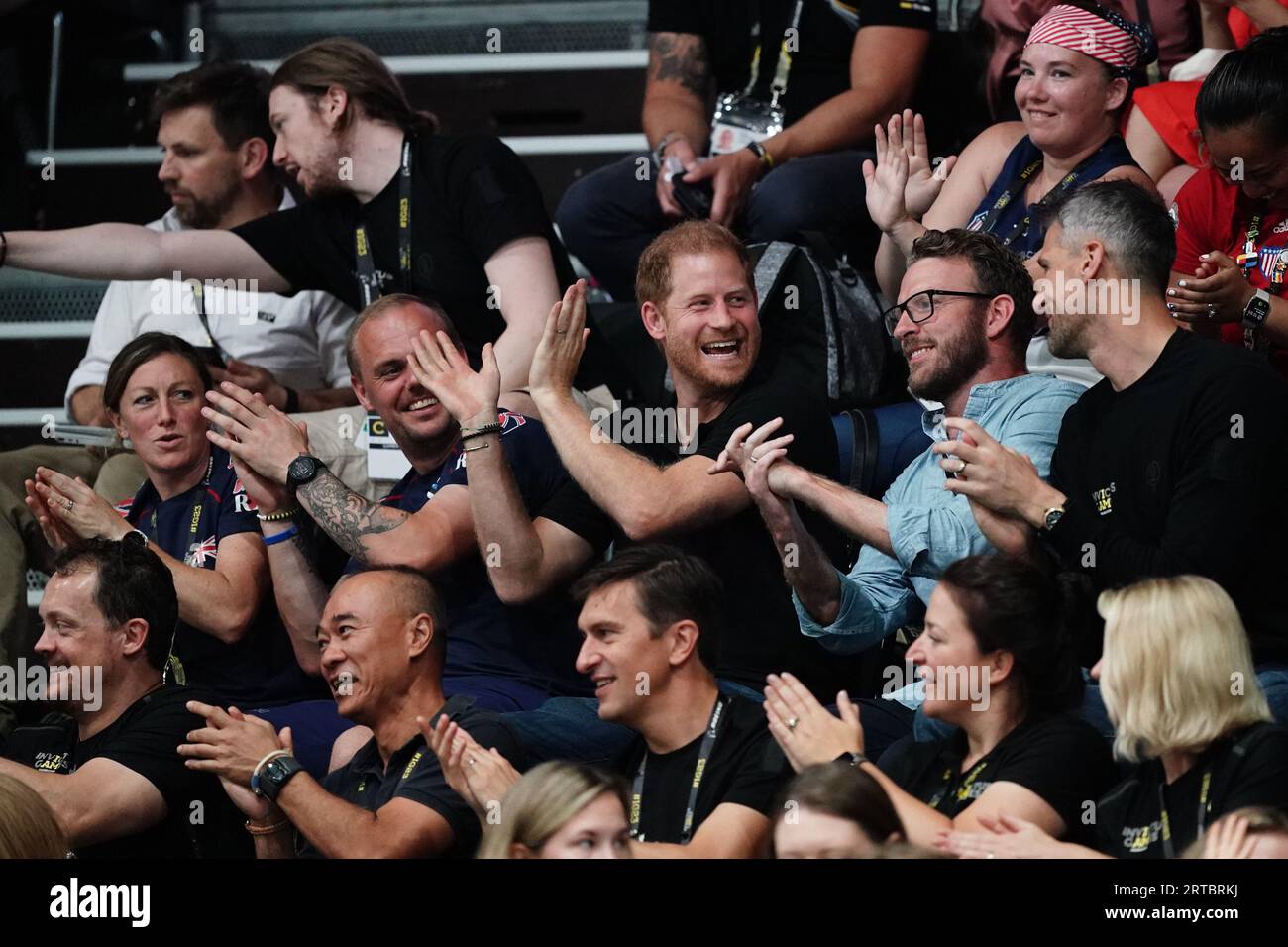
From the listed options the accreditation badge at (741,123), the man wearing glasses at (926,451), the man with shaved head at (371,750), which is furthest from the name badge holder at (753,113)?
the man with shaved head at (371,750)

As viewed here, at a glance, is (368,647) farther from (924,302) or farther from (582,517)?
(924,302)

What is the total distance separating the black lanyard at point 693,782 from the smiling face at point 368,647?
0.54 metres

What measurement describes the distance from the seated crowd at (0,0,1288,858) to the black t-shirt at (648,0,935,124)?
0.09 meters

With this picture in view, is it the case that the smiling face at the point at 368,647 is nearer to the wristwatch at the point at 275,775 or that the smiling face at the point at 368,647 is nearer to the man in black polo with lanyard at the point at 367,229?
the wristwatch at the point at 275,775

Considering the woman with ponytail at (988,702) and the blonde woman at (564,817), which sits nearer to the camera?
the blonde woman at (564,817)

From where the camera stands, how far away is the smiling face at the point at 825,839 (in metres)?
2.78

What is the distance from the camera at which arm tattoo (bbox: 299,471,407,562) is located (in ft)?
13.1

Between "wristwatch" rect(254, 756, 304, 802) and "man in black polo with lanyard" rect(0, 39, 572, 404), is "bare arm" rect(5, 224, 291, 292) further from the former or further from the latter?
"wristwatch" rect(254, 756, 304, 802)

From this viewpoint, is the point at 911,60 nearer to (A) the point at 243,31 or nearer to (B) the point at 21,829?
(A) the point at 243,31

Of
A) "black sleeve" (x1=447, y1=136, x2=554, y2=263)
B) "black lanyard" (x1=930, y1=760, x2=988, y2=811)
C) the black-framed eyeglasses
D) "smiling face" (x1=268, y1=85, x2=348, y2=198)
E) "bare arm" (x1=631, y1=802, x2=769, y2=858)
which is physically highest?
"smiling face" (x1=268, y1=85, x2=348, y2=198)

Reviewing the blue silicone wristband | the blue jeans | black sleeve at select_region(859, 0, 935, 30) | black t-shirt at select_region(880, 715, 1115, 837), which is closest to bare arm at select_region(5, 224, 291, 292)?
the blue jeans
